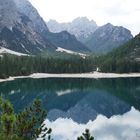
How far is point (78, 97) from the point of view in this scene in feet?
493

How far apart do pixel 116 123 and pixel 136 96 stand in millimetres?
55704

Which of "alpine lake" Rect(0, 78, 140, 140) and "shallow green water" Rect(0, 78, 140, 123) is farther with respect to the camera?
"shallow green water" Rect(0, 78, 140, 123)

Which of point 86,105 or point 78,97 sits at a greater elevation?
point 78,97

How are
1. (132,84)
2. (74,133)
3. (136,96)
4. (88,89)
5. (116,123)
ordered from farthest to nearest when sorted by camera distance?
(132,84) → (88,89) → (136,96) → (116,123) → (74,133)

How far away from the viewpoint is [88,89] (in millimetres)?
171875

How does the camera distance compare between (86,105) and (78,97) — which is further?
(78,97)

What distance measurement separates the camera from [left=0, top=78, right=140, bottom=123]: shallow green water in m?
115

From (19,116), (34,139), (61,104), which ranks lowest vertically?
(61,104)

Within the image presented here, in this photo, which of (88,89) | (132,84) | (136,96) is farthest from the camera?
(132,84)

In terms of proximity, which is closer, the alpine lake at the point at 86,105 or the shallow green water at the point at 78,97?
the alpine lake at the point at 86,105

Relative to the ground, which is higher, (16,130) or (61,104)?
(16,130)

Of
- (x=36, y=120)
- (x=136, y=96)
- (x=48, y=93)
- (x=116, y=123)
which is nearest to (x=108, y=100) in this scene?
(x=136, y=96)

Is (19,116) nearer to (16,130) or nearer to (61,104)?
(16,130)

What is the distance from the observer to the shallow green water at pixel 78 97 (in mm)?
115125
